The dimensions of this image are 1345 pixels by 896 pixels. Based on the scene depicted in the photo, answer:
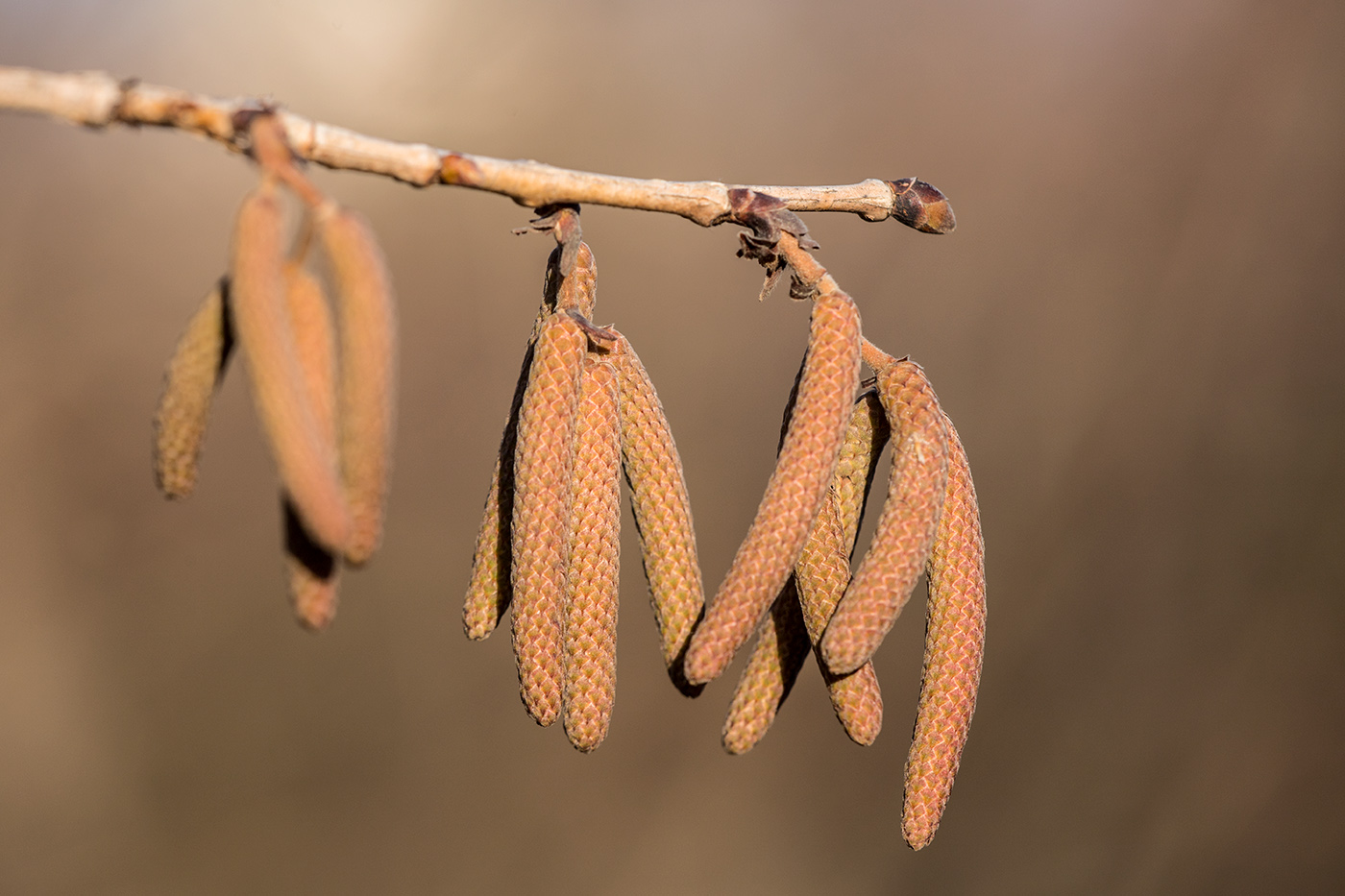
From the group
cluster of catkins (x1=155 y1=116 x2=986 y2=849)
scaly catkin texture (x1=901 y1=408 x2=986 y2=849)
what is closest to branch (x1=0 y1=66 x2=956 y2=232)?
cluster of catkins (x1=155 y1=116 x2=986 y2=849)

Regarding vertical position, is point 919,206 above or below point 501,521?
above

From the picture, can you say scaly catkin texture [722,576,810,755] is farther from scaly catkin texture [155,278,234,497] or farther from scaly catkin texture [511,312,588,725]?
scaly catkin texture [155,278,234,497]

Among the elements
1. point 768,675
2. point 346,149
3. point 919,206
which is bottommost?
point 768,675

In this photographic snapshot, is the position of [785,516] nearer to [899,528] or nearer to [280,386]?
[899,528]

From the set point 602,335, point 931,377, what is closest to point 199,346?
point 602,335

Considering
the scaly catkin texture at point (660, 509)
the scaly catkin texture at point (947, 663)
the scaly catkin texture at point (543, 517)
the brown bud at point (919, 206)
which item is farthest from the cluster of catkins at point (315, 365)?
the brown bud at point (919, 206)

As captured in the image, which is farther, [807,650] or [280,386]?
[807,650]

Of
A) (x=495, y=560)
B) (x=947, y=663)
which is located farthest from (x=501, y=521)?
(x=947, y=663)
